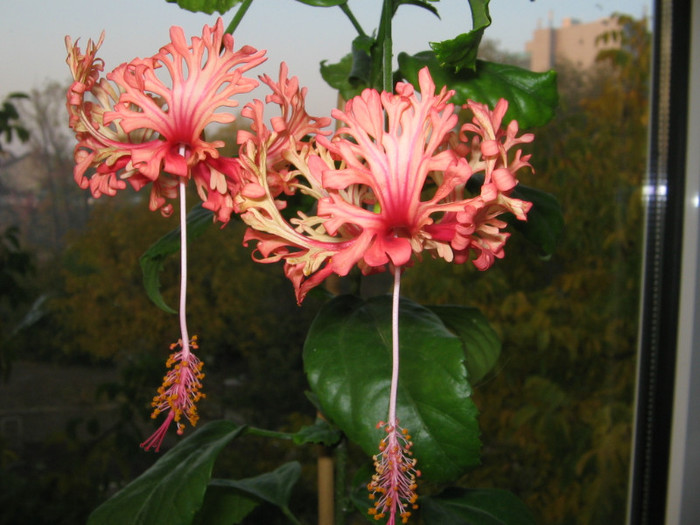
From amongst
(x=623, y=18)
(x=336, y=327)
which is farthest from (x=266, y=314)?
(x=623, y=18)

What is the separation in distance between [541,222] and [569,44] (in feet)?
2.96

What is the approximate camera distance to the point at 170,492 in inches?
19.7

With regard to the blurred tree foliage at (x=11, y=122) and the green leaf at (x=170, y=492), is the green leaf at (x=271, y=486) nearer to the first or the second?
the green leaf at (x=170, y=492)

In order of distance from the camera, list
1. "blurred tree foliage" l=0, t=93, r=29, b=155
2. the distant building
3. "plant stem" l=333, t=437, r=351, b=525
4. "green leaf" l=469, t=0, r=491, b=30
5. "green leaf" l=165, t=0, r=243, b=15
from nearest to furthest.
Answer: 1. "green leaf" l=469, t=0, r=491, b=30
2. "green leaf" l=165, t=0, r=243, b=15
3. "plant stem" l=333, t=437, r=351, b=525
4. "blurred tree foliage" l=0, t=93, r=29, b=155
5. the distant building

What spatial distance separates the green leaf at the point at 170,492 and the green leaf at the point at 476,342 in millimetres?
226

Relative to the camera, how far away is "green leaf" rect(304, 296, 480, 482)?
38 centimetres

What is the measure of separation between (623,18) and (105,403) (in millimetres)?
1287

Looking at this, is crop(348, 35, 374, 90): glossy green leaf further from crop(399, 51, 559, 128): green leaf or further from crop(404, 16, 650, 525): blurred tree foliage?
crop(404, 16, 650, 525): blurred tree foliage

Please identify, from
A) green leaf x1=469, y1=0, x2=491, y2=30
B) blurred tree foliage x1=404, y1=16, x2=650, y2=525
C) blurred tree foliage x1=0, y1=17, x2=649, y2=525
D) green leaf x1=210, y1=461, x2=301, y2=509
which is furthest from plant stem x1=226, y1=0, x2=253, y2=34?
blurred tree foliage x1=404, y1=16, x2=650, y2=525

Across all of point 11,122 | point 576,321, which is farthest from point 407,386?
point 576,321

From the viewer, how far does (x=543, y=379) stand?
4.26ft

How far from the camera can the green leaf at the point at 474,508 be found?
60 cm

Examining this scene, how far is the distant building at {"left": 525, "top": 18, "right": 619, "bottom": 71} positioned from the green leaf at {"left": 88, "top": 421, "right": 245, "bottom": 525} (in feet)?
3.35

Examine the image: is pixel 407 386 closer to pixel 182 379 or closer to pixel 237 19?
pixel 182 379
